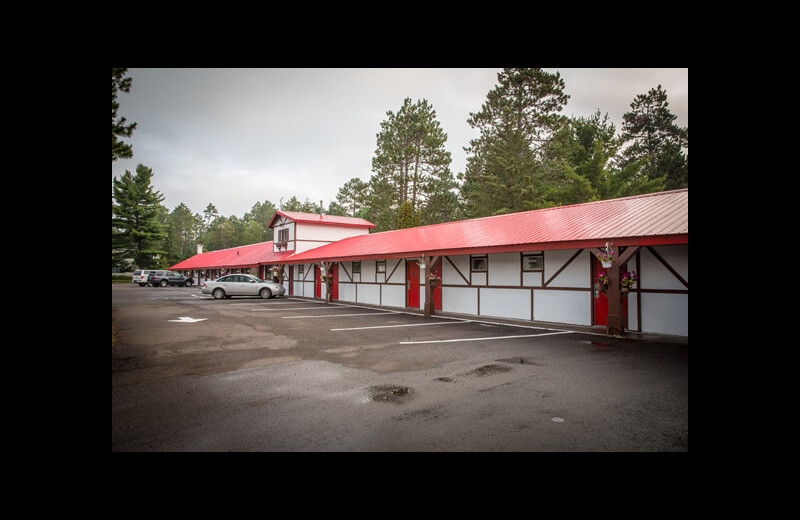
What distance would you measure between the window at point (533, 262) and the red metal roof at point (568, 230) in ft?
2.50

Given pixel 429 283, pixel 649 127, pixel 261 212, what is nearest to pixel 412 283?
pixel 429 283

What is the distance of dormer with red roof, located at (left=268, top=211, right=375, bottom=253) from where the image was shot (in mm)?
29766

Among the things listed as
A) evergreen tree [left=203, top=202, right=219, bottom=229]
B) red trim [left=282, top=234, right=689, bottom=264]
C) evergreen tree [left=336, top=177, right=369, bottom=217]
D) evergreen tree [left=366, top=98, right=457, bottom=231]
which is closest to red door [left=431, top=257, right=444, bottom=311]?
red trim [left=282, top=234, right=689, bottom=264]

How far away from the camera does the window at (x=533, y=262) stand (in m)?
12.5

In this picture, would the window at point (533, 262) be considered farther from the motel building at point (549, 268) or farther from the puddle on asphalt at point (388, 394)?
the puddle on asphalt at point (388, 394)

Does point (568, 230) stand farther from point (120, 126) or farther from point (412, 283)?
point (120, 126)

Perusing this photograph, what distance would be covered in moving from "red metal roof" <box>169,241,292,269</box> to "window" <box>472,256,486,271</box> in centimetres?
1760

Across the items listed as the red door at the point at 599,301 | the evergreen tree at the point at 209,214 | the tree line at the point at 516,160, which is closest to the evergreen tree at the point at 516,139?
the tree line at the point at 516,160

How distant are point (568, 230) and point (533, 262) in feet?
5.04
